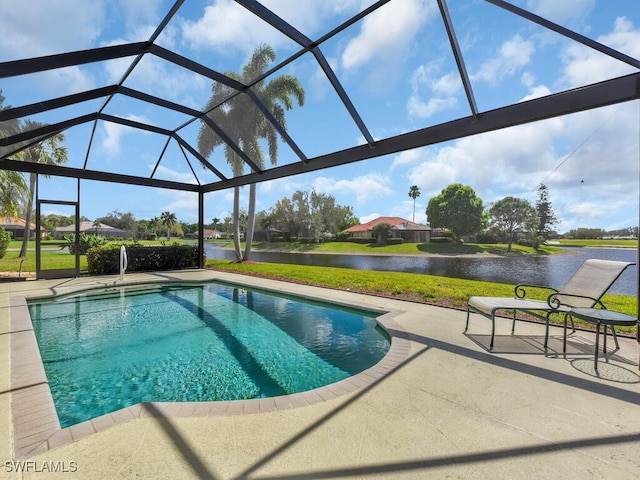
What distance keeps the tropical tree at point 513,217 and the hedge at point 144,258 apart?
2538 cm

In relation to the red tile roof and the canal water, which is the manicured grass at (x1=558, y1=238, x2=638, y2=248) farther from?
the red tile roof

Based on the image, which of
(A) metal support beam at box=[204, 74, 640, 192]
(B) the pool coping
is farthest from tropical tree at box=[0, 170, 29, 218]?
(A) metal support beam at box=[204, 74, 640, 192]

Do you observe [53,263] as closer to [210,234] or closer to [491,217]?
[491,217]

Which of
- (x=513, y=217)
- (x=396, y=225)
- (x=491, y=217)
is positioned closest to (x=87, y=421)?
(x=513, y=217)

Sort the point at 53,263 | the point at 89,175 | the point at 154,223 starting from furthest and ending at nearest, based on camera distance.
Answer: the point at 154,223, the point at 53,263, the point at 89,175

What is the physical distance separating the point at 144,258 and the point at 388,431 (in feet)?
41.1

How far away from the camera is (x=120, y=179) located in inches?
416

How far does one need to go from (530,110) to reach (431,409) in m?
3.82

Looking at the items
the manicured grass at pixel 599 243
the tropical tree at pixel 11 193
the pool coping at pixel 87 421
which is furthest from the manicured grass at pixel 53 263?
the manicured grass at pixel 599 243

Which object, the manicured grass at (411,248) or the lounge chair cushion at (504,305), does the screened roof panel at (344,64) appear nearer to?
the lounge chair cushion at (504,305)

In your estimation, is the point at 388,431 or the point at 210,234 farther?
the point at 210,234

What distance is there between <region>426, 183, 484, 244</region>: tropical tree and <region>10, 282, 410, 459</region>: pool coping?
40036mm

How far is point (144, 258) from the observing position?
1224 centimetres

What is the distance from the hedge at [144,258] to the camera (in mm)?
10945
